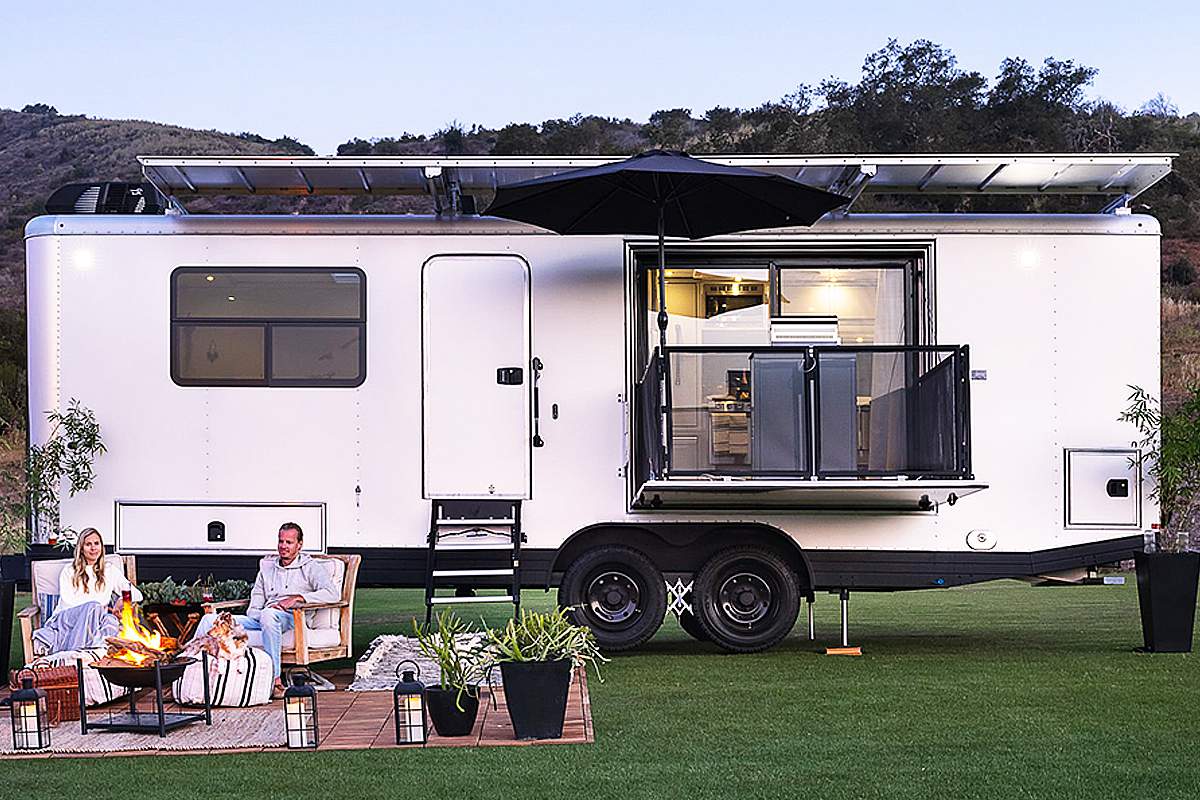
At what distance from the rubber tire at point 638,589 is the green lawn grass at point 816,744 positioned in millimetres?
204

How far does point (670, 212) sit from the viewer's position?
9492 mm

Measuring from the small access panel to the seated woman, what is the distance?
556 cm

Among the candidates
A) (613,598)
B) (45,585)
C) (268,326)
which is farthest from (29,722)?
(613,598)

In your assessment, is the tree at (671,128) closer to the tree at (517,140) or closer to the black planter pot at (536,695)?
the tree at (517,140)

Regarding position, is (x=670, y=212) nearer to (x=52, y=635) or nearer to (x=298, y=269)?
(x=298, y=269)

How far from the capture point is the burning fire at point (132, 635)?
7.62m

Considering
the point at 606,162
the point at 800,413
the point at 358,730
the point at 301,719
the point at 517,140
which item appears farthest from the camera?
the point at 517,140

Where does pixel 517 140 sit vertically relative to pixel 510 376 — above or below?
above

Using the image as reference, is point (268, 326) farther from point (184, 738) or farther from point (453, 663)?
point (453, 663)

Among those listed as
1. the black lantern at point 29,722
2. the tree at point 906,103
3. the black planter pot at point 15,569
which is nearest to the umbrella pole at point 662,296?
the black lantern at point 29,722

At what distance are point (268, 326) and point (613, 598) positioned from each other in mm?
2722

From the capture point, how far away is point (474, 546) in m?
9.54

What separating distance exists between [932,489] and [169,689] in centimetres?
440

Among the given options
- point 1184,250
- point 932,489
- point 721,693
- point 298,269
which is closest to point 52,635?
point 298,269
